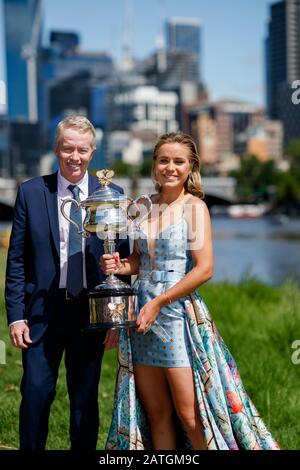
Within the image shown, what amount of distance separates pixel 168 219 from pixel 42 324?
655mm

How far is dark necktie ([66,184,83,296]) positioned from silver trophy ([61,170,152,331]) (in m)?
0.17

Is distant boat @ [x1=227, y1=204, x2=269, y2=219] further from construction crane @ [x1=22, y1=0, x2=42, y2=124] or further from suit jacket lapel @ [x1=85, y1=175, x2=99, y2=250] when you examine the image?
construction crane @ [x1=22, y1=0, x2=42, y2=124]

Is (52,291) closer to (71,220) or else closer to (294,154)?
(71,220)

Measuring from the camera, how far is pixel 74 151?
10.2ft

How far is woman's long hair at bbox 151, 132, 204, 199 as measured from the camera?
3.03m

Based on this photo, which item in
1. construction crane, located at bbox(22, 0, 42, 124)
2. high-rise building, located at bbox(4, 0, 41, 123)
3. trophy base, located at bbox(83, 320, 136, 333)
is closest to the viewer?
trophy base, located at bbox(83, 320, 136, 333)

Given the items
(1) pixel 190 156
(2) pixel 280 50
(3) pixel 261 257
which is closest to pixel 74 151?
(1) pixel 190 156

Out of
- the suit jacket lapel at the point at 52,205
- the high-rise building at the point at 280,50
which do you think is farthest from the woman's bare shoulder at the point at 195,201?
the high-rise building at the point at 280,50

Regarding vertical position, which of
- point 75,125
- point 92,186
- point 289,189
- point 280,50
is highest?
point 280,50

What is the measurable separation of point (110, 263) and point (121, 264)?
13cm

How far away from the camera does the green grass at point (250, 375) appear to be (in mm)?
4453

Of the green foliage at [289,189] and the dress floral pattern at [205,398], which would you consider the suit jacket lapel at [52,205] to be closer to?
the dress floral pattern at [205,398]

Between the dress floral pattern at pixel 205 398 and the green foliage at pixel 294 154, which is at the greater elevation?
the dress floral pattern at pixel 205 398

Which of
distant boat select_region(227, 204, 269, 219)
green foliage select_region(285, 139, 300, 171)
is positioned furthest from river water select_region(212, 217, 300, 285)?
green foliage select_region(285, 139, 300, 171)
